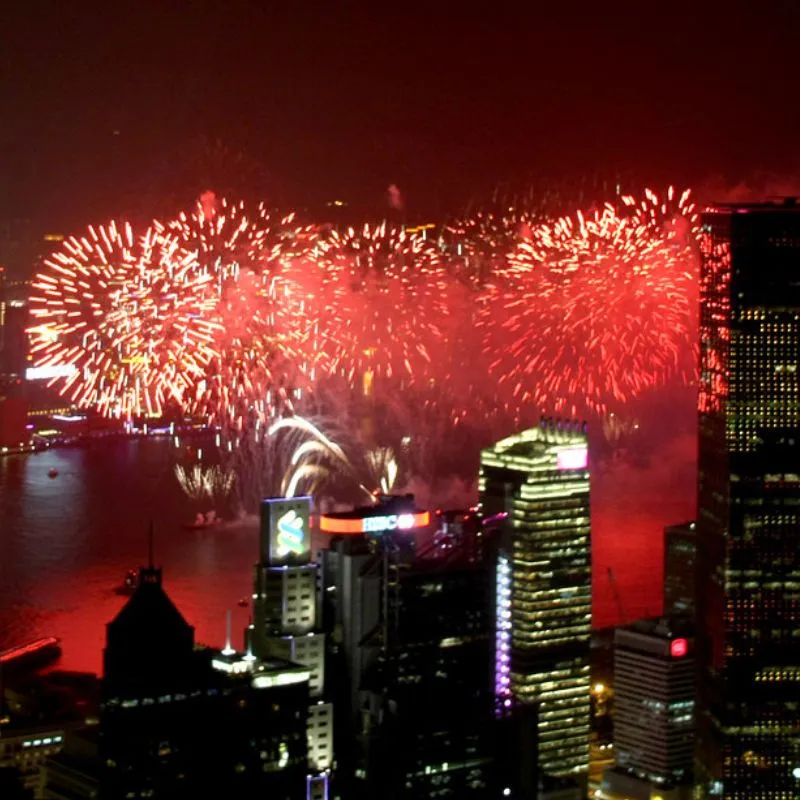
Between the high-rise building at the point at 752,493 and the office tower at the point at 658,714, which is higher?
the high-rise building at the point at 752,493

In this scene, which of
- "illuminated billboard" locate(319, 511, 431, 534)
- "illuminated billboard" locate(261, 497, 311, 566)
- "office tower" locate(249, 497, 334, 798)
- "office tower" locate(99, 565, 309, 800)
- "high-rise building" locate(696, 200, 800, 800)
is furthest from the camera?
"high-rise building" locate(696, 200, 800, 800)

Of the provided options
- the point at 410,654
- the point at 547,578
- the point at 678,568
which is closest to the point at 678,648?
the point at 547,578

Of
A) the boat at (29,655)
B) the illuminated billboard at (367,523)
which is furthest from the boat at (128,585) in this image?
the illuminated billboard at (367,523)

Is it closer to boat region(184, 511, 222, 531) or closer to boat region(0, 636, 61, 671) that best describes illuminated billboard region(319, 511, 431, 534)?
boat region(0, 636, 61, 671)

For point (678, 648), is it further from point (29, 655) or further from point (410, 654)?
point (29, 655)

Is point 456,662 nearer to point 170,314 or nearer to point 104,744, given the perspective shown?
point 170,314

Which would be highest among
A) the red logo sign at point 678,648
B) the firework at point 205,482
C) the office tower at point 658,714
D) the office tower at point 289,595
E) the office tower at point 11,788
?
the firework at point 205,482

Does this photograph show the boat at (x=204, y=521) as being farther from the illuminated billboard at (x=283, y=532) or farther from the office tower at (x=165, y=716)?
the office tower at (x=165, y=716)

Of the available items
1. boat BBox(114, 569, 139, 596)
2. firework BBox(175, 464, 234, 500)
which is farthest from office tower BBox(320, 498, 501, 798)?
firework BBox(175, 464, 234, 500)
